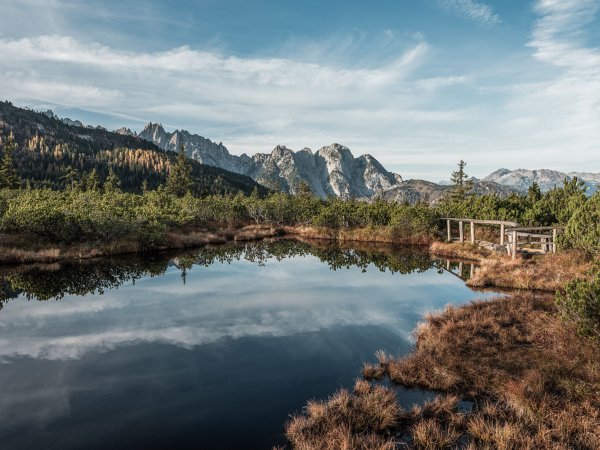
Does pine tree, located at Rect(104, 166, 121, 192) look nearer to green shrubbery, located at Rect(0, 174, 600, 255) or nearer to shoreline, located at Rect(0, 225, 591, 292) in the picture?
green shrubbery, located at Rect(0, 174, 600, 255)

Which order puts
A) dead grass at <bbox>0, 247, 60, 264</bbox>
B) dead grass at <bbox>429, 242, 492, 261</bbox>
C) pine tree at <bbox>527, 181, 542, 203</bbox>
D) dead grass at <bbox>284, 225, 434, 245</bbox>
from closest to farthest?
dead grass at <bbox>0, 247, 60, 264</bbox>
dead grass at <bbox>429, 242, 492, 261</bbox>
dead grass at <bbox>284, 225, 434, 245</bbox>
pine tree at <bbox>527, 181, 542, 203</bbox>

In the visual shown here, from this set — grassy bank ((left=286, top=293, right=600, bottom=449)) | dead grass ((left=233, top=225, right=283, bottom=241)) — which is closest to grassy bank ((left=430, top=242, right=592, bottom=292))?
grassy bank ((left=286, top=293, right=600, bottom=449))

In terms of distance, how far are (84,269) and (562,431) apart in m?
33.1

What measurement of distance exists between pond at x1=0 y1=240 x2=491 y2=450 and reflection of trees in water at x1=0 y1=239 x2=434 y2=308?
21cm

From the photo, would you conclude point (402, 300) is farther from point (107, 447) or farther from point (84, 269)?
point (84, 269)

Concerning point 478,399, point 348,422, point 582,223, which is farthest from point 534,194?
point 348,422

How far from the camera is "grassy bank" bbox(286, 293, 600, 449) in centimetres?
909

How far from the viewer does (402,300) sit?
969 inches

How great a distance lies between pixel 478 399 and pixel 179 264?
30.1m

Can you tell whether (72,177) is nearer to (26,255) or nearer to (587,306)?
(26,255)

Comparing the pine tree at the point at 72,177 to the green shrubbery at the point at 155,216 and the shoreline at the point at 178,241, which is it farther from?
the shoreline at the point at 178,241

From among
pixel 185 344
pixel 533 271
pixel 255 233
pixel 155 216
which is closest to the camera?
pixel 185 344

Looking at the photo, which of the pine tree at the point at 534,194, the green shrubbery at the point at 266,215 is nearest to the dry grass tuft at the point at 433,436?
the green shrubbery at the point at 266,215

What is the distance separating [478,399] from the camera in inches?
446
